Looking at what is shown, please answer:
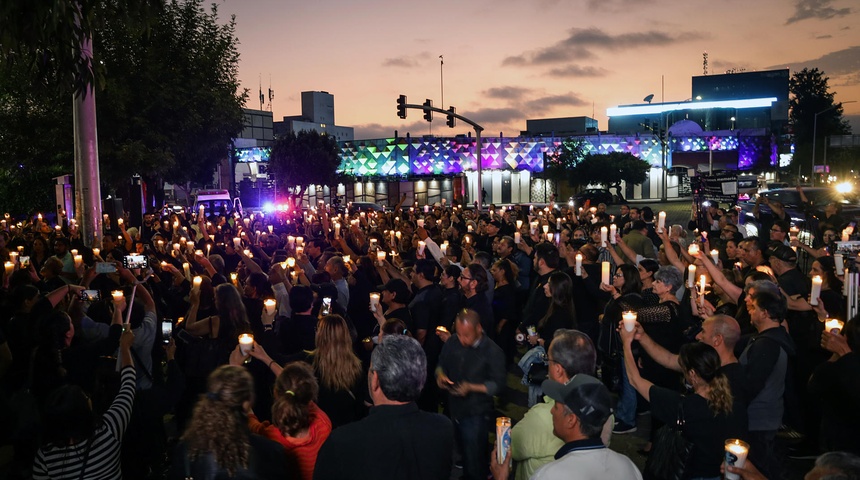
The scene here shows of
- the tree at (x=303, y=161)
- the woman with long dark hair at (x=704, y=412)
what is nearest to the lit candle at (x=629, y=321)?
the woman with long dark hair at (x=704, y=412)

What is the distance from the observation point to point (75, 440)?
161 inches

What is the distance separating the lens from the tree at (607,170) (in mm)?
57031

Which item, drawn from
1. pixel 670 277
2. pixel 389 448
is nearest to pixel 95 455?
pixel 389 448

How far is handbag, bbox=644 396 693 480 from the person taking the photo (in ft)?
14.3

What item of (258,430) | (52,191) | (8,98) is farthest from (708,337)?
(52,191)

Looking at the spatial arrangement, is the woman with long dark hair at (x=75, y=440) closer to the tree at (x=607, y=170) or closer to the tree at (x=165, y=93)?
the tree at (x=165, y=93)

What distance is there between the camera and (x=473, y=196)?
59656 millimetres

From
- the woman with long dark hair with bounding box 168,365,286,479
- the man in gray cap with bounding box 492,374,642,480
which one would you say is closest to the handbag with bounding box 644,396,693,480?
the man in gray cap with bounding box 492,374,642,480

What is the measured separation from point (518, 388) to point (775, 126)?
99449 millimetres

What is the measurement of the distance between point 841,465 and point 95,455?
3824 millimetres

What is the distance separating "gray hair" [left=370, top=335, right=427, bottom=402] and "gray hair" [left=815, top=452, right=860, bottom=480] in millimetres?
1818

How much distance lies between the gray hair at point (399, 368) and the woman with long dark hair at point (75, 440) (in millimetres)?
1722

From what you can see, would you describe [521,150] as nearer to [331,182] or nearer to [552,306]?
[331,182]

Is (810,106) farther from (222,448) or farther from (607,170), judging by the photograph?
(222,448)
